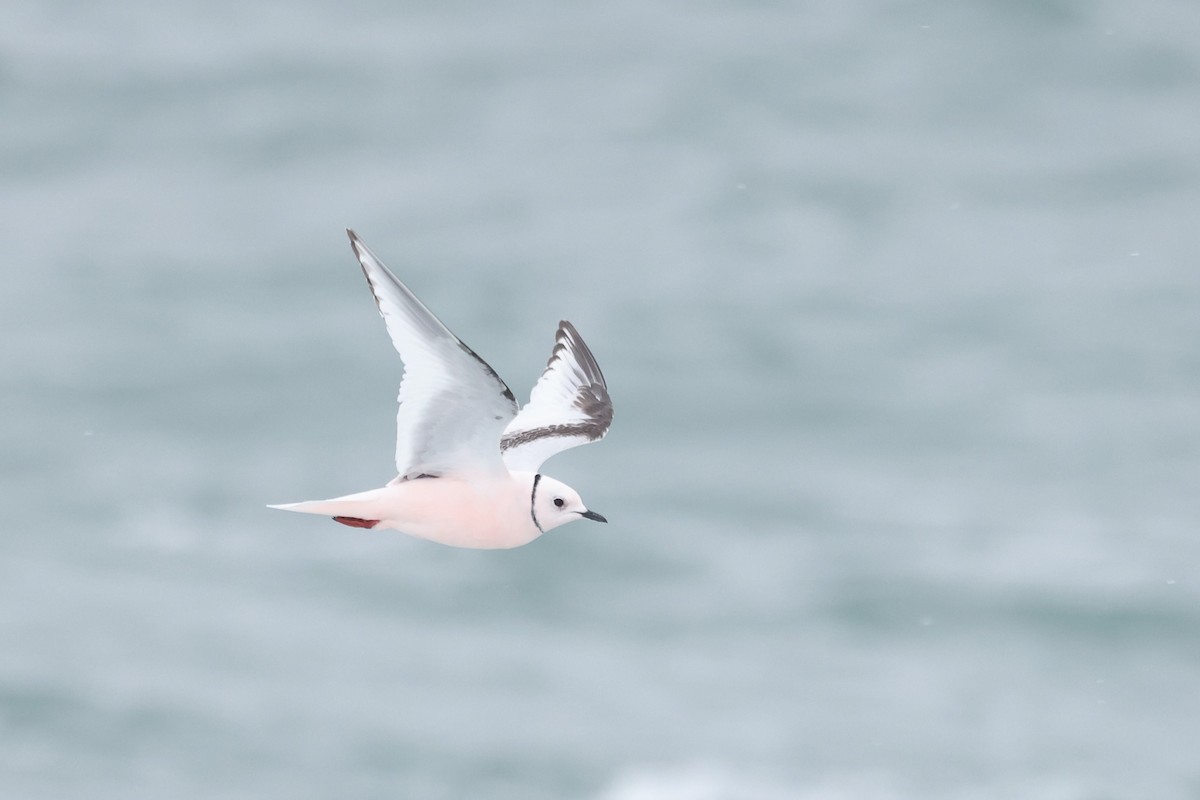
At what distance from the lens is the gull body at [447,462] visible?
529 inches

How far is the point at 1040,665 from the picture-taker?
9044cm

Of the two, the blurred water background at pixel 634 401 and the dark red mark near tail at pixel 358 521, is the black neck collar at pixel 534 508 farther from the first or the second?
the blurred water background at pixel 634 401

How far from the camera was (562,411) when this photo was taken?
18.0m

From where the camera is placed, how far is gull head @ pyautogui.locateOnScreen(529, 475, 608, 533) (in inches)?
Result: 579

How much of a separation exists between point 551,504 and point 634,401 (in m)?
75.7

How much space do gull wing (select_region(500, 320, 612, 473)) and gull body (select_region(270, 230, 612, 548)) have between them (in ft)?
5.16

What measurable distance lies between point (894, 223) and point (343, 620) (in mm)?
35281

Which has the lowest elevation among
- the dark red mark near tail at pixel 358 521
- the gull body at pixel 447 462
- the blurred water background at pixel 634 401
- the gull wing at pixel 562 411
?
the dark red mark near tail at pixel 358 521

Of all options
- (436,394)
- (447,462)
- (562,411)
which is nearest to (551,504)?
(447,462)

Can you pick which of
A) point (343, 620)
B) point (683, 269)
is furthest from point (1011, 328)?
point (343, 620)

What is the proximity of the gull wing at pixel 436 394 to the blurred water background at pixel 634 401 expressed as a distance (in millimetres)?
60257

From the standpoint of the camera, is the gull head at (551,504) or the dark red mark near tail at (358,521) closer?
the dark red mark near tail at (358,521)

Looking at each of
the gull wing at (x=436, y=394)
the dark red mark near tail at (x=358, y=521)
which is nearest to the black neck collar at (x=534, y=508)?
the gull wing at (x=436, y=394)

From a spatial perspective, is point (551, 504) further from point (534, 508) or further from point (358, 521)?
point (358, 521)
